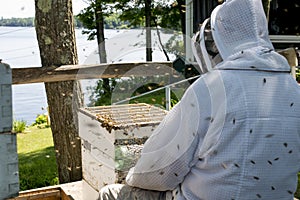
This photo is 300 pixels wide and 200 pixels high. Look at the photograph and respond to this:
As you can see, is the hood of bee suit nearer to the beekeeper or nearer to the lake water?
the beekeeper

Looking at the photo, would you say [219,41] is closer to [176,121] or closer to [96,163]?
[176,121]

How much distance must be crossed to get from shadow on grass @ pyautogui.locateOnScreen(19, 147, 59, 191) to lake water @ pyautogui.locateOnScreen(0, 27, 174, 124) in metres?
0.68

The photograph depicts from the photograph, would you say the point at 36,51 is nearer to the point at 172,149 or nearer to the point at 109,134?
the point at 109,134

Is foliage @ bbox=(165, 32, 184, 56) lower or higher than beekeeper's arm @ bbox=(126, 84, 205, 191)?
higher

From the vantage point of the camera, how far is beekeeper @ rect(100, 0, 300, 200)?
1352 millimetres

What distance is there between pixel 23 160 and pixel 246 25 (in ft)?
16.0

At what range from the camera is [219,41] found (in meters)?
1.45

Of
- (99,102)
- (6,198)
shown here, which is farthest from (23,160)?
(6,198)

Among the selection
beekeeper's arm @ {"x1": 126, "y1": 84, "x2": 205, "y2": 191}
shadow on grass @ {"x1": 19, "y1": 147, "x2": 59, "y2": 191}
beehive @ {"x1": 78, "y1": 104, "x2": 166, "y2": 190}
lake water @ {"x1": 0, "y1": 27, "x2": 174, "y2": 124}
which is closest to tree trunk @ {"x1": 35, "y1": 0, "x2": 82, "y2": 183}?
lake water @ {"x1": 0, "y1": 27, "x2": 174, "y2": 124}

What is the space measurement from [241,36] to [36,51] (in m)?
2.59

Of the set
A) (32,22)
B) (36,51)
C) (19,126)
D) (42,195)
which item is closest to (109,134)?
(42,195)

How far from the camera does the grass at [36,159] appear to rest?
483 centimetres

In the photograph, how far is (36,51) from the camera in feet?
12.1

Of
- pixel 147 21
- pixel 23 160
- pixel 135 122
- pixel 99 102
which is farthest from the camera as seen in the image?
pixel 147 21
